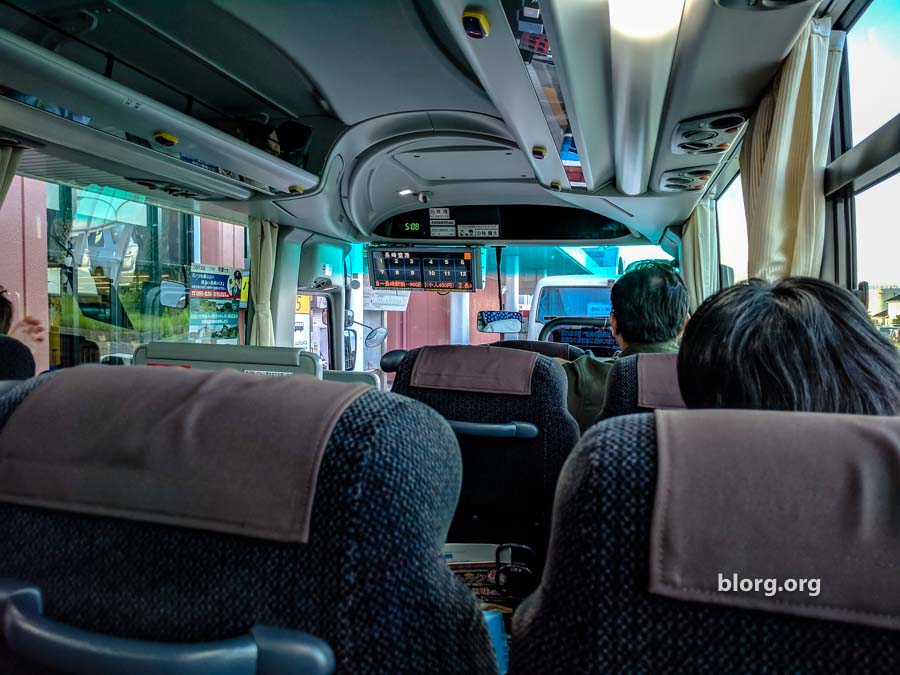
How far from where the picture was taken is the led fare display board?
5965 mm

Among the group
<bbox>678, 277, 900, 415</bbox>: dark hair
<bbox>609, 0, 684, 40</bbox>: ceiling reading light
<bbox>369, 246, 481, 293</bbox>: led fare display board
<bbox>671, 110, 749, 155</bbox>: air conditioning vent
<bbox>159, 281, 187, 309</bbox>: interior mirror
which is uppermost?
<bbox>609, 0, 684, 40</bbox>: ceiling reading light

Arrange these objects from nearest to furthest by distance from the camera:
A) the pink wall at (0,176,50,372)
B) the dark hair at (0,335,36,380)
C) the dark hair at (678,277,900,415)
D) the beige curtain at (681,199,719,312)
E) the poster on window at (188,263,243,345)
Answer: the dark hair at (678,277,900,415) < the dark hair at (0,335,36,380) < the pink wall at (0,176,50,372) < the beige curtain at (681,199,719,312) < the poster on window at (188,263,243,345)

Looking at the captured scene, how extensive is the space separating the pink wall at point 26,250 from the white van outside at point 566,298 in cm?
501

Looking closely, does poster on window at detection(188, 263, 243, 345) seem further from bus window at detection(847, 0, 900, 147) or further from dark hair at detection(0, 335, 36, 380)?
bus window at detection(847, 0, 900, 147)

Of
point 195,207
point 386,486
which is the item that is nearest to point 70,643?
point 386,486

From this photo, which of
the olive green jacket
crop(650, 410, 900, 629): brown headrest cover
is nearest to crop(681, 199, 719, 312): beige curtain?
the olive green jacket

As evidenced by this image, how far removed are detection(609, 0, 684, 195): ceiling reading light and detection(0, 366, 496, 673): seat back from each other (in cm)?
182

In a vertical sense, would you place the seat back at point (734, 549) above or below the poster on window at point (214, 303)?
below

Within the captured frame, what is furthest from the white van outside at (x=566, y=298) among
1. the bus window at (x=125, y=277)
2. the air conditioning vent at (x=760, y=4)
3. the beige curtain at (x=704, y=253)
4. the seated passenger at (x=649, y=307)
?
the air conditioning vent at (x=760, y=4)

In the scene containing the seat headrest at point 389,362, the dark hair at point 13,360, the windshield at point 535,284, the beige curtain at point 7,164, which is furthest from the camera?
the windshield at point 535,284

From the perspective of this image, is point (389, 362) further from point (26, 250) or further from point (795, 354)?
point (26, 250)

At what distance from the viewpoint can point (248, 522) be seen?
1.76 feet

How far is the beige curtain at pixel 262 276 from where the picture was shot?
206 inches

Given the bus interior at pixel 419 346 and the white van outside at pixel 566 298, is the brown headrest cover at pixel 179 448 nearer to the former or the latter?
the bus interior at pixel 419 346
